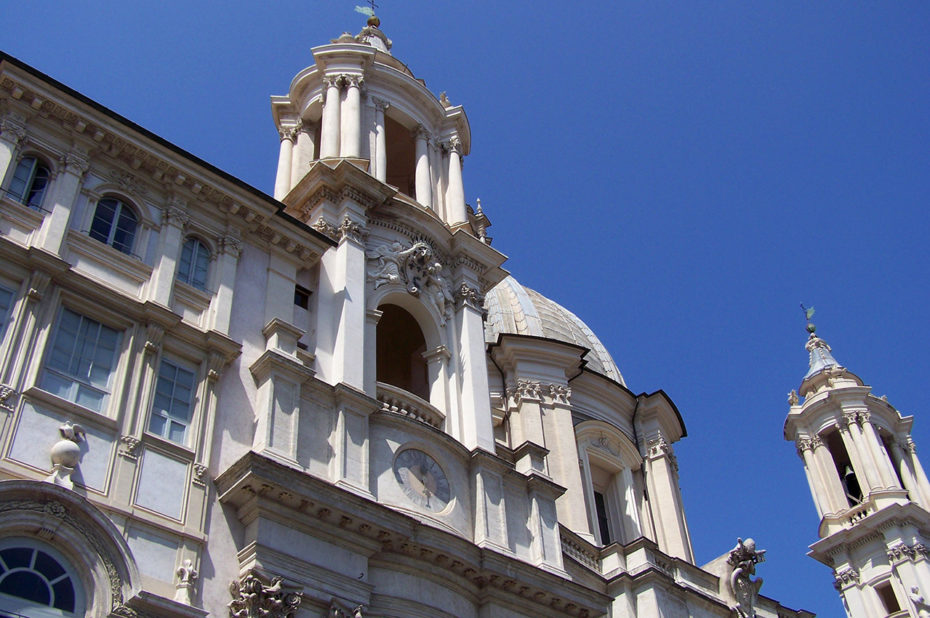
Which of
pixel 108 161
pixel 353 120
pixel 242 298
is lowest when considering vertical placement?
pixel 242 298

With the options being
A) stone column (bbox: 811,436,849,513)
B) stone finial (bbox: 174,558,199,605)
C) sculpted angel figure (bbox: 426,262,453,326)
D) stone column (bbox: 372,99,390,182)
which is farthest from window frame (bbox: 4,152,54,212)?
stone column (bbox: 811,436,849,513)

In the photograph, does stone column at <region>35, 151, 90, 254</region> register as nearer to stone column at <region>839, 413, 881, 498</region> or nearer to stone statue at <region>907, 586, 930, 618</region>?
stone statue at <region>907, 586, 930, 618</region>

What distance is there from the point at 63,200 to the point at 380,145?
10.1 metres

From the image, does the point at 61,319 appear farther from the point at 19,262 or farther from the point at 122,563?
the point at 122,563

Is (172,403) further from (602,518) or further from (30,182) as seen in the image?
(602,518)

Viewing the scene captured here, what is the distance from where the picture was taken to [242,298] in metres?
20.3

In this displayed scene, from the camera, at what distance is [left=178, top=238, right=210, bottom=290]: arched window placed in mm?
19688

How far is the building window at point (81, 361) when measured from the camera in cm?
1627

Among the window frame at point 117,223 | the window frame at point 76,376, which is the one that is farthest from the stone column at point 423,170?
the window frame at point 76,376

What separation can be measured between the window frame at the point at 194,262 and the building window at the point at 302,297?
229cm

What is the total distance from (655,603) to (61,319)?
1588cm

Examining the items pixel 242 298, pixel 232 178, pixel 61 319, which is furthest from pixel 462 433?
pixel 61 319

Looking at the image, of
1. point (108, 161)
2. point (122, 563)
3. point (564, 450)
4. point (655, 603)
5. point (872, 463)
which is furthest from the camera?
point (872, 463)

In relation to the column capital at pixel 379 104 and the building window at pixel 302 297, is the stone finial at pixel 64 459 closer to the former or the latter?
the building window at pixel 302 297
